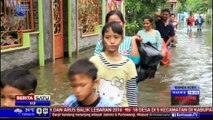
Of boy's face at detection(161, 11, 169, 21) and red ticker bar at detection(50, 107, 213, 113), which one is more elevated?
boy's face at detection(161, 11, 169, 21)

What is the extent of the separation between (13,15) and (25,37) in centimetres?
42

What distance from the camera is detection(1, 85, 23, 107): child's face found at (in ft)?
3.95

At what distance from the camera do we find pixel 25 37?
5.92m

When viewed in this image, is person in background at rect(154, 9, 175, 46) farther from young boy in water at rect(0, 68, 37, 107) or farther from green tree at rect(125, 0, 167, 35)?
green tree at rect(125, 0, 167, 35)

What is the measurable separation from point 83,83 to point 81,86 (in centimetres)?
1

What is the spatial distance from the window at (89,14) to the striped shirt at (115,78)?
668 centimetres

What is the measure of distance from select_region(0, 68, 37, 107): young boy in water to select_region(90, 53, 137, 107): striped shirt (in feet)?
1.01

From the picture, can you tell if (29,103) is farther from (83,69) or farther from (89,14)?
(89,14)

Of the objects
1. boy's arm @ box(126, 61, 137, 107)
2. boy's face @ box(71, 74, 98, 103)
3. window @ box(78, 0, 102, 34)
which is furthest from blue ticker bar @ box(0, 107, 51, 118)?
window @ box(78, 0, 102, 34)

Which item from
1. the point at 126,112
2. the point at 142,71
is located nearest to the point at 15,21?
the point at 142,71

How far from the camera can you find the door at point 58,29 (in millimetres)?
7238

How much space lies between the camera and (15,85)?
1.27 meters

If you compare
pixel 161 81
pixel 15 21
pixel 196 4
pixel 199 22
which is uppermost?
pixel 196 4

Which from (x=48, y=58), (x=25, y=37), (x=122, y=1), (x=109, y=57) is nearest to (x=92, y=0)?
(x=122, y=1)
